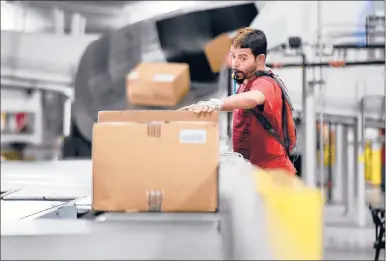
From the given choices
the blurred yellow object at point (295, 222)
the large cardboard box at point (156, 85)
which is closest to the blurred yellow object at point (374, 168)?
the large cardboard box at point (156, 85)

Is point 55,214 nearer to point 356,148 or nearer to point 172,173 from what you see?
point 172,173

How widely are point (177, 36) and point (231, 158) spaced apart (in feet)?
17.5

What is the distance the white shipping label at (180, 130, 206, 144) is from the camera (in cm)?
133

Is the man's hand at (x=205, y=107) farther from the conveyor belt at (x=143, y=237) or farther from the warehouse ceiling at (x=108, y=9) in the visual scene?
the warehouse ceiling at (x=108, y=9)

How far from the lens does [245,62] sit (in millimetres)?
1875

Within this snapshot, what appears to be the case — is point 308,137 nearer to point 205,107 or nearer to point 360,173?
point 360,173

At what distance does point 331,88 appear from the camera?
247 inches

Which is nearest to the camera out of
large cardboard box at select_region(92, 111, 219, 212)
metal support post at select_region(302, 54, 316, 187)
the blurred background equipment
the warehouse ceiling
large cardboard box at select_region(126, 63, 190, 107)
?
large cardboard box at select_region(92, 111, 219, 212)

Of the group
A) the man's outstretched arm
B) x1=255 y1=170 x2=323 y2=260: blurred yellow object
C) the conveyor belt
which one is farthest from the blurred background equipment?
x1=255 y1=170 x2=323 y2=260: blurred yellow object

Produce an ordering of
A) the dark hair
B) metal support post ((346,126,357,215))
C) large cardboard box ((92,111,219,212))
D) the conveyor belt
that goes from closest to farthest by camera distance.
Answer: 1. the conveyor belt
2. large cardboard box ((92,111,219,212))
3. the dark hair
4. metal support post ((346,126,357,215))

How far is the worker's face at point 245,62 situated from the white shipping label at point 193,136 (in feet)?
1.95

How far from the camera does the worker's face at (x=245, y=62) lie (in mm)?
1870

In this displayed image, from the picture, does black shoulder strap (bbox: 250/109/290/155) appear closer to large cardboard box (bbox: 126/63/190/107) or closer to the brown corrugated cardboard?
large cardboard box (bbox: 126/63/190/107)

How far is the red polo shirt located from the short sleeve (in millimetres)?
14
